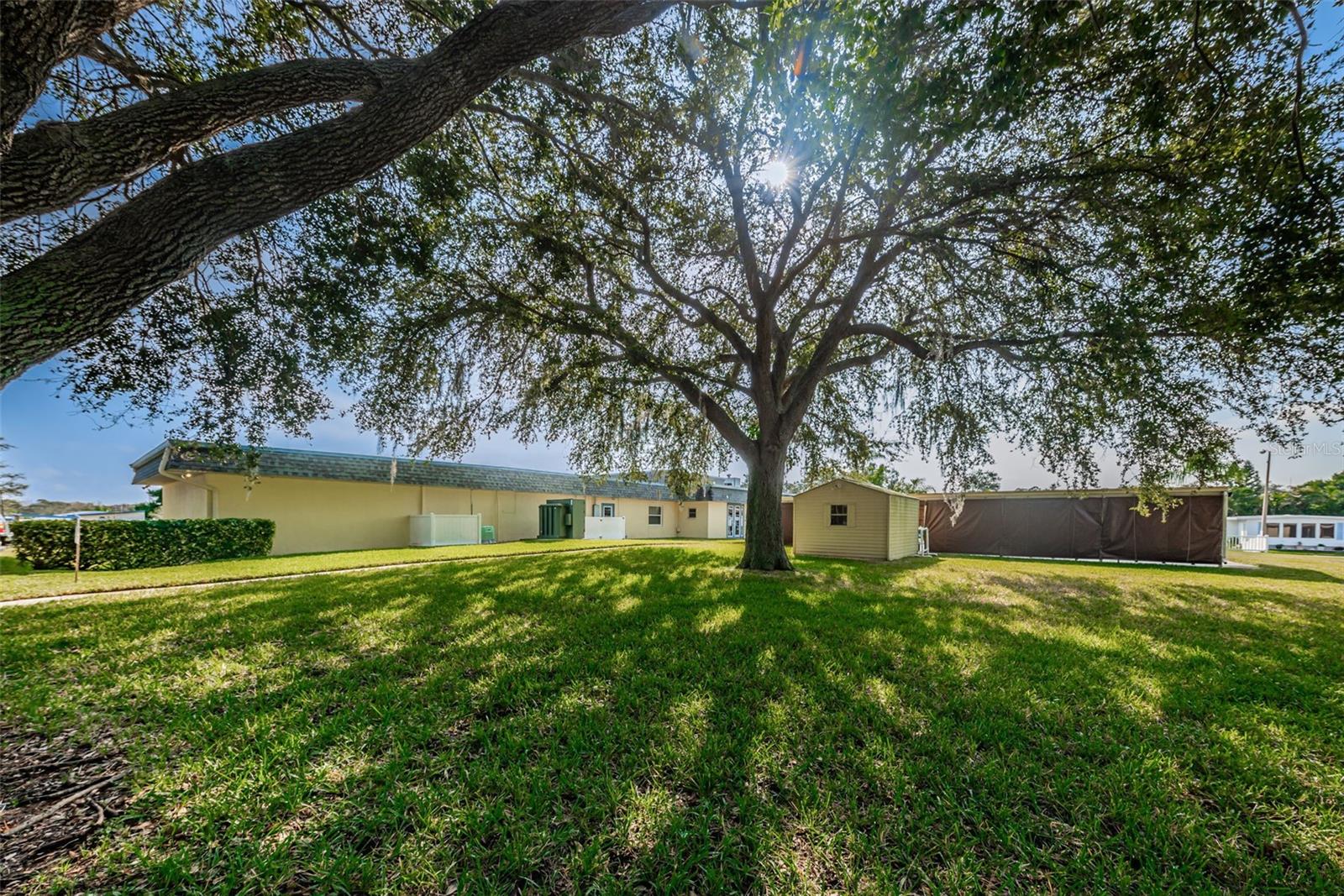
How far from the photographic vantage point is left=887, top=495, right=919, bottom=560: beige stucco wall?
12938 millimetres

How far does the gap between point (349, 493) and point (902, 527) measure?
1929 cm

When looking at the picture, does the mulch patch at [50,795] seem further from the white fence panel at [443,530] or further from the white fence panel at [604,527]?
the white fence panel at [604,527]

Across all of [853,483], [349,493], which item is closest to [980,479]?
[853,483]

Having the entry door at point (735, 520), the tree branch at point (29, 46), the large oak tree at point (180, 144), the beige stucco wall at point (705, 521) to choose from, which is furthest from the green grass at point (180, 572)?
the entry door at point (735, 520)

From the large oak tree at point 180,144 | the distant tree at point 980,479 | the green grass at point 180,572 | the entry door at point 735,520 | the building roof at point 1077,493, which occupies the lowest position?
the entry door at point 735,520

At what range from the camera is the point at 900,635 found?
193 inches

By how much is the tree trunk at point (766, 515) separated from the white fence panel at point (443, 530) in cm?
1264

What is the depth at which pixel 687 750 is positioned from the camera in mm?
2584

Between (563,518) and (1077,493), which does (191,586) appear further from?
(1077,493)

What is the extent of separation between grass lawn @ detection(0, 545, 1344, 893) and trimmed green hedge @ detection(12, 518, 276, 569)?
7221 millimetres

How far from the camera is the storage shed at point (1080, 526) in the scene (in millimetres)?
14141

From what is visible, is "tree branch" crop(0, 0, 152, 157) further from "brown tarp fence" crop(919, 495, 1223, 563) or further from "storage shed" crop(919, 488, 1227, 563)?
"brown tarp fence" crop(919, 495, 1223, 563)

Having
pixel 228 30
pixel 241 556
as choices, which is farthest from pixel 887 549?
pixel 241 556

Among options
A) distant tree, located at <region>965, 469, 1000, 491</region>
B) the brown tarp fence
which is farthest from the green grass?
the brown tarp fence
